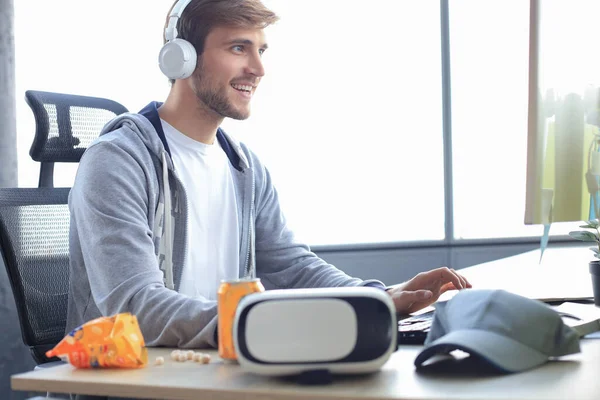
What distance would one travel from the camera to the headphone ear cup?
5.83 feet

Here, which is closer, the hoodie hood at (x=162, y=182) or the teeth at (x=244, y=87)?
the hoodie hood at (x=162, y=182)

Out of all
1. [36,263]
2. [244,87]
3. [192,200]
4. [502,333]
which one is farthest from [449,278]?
[36,263]

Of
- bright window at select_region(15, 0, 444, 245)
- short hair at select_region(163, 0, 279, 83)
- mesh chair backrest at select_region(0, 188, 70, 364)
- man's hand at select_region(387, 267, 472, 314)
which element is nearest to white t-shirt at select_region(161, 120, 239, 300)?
short hair at select_region(163, 0, 279, 83)

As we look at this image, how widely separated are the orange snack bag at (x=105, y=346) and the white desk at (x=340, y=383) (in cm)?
1

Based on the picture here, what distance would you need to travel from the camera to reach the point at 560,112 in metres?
1.17

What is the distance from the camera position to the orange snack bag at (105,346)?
0.96 m

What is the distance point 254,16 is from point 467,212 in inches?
66.5

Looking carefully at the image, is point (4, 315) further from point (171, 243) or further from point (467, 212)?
point (467, 212)

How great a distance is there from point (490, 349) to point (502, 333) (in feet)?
0.18

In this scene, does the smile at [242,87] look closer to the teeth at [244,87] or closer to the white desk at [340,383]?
the teeth at [244,87]

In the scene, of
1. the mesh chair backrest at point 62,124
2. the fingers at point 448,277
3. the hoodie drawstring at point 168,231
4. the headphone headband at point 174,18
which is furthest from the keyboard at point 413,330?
the mesh chair backrest at point 62,124

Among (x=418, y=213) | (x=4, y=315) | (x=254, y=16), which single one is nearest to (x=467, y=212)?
(x=418, y=213)

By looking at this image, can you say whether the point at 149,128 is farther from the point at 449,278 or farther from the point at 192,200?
the point at 449,278

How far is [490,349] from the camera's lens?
85 centimetres
